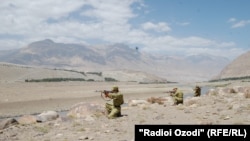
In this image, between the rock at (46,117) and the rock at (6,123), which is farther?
the rock at (46,117)

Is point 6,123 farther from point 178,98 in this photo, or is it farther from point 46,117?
point 178,98

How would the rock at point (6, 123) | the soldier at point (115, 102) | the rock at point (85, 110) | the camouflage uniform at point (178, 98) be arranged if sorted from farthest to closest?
1. the camouflage uniform at point (178, 98)
2. the rock at point (85, 110)
3. the rock at point (6, 123)
4. the soldier at point (115, 102)

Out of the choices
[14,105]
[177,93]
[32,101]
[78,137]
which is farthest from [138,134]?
[32,101]

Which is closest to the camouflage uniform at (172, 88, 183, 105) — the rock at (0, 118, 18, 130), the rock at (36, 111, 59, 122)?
the rock at (36, 111, 59, 122)

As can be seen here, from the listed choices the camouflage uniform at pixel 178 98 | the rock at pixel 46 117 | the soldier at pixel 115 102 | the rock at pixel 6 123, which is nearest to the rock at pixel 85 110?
the rock at pixel 46 117

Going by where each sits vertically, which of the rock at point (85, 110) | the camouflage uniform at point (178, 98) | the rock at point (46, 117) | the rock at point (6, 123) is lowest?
the rock at point (6, 123)

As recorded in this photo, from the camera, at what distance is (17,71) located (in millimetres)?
117500

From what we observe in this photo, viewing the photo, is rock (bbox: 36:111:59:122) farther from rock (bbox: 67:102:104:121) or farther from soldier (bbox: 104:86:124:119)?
soldier (bbox: 104:86:124:119)

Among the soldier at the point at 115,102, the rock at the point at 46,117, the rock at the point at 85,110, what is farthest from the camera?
the rock at the point at 85,110

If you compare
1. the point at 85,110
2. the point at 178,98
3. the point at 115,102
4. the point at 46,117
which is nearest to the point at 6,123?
the point at 46,117


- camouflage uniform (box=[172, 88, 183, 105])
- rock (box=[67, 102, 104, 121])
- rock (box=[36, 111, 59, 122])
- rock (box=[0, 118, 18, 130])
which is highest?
camouflage uniform (box=[172, 88, 183, 105])

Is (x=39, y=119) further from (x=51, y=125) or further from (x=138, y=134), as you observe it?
(x=138, y=134)

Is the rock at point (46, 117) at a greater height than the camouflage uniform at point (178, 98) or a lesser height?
lesser

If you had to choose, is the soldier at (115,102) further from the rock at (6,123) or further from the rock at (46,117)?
the rock at (6,123)
